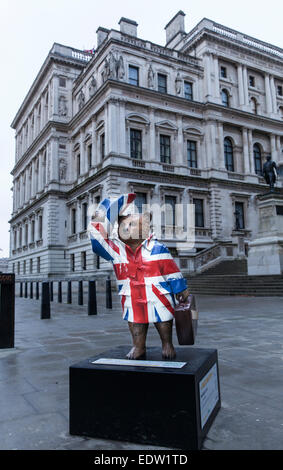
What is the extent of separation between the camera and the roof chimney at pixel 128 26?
30219 mm

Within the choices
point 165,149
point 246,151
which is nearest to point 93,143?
point 165,149

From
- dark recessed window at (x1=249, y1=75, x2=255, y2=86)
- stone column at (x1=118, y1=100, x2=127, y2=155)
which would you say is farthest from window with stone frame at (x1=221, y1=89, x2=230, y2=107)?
stone column at (x1=118, y1=100, x2=127, y2=155)

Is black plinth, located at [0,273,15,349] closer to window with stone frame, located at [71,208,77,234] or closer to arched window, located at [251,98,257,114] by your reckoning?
window with stone frame, located at [71,208,77,234]

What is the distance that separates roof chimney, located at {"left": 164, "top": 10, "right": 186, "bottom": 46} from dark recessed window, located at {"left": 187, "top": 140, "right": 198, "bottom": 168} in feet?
42.7

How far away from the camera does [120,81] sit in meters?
25.9

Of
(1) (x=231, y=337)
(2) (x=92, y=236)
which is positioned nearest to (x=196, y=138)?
(1) (x=231, y=337)

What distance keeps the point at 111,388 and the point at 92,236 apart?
47.2 inches

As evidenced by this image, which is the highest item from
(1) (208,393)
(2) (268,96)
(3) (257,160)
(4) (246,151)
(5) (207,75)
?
(5) (207,75)

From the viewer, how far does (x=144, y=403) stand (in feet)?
7.19

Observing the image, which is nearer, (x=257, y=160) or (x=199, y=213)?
(x=199, y=213)

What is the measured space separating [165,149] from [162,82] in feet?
19.3

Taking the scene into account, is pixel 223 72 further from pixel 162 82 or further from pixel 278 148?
pixel 278 148

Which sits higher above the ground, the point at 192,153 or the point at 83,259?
the point at 192,153
